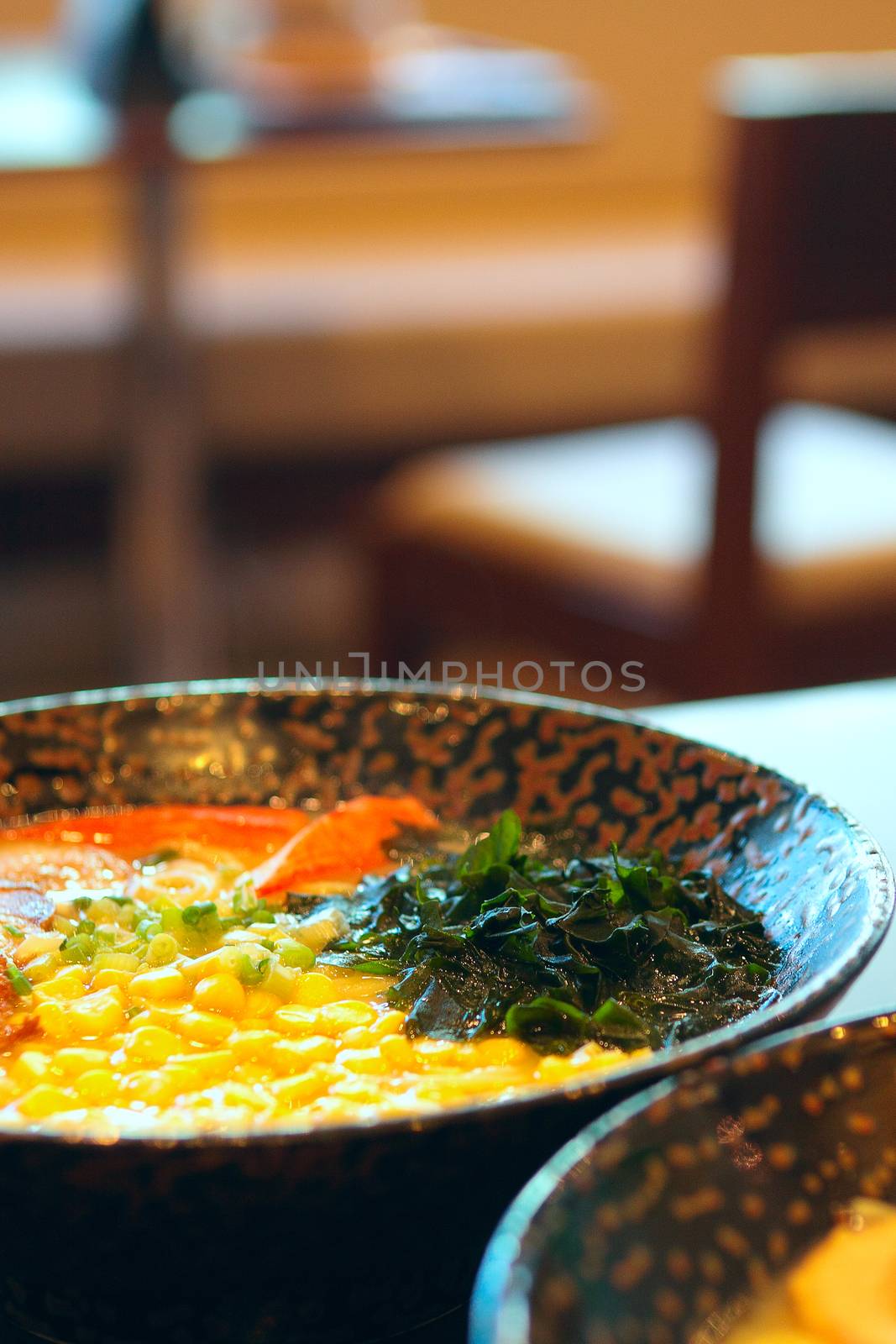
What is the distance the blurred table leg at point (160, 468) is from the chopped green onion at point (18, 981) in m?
2.47

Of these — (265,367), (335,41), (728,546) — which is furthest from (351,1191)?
(265,367)

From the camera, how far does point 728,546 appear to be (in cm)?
268

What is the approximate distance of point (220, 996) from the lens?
80 cm

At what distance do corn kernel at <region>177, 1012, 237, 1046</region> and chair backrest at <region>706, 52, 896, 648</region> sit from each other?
78.8 inches

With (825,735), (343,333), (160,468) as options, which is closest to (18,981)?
(825,735)

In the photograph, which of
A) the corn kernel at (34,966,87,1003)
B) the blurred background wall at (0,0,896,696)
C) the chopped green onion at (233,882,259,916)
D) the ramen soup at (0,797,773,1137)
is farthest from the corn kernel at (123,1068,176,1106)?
the blurred background wall at (0,0,896,696)

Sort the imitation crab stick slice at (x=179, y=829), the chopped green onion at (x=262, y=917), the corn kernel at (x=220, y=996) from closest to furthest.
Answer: the corn kernel at (x=220, y=996), the chopped green onion at (x=262, y=917), the imitation crab stick slice at (x=179, y=829)

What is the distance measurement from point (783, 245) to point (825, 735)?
143 cm

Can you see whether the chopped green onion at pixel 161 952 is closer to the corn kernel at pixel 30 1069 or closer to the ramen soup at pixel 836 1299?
the corn kernel at pixel 30 1069

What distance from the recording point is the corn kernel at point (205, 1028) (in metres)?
0.77

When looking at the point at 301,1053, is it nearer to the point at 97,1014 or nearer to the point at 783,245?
the point at 97,1014

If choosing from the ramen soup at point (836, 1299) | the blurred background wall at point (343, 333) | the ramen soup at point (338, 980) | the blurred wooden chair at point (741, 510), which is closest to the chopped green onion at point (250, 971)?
the ramen soup at point (338, 980)

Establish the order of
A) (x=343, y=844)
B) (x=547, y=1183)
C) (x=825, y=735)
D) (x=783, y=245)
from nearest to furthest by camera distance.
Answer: (x=547, y=1183)
(x=343, y=844)
(x=825, y=735)
(x=783, y=245)

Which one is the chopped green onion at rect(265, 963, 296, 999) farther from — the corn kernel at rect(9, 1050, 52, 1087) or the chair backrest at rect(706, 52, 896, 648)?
the chair backrest at rect(706, 52, 896, 648)
